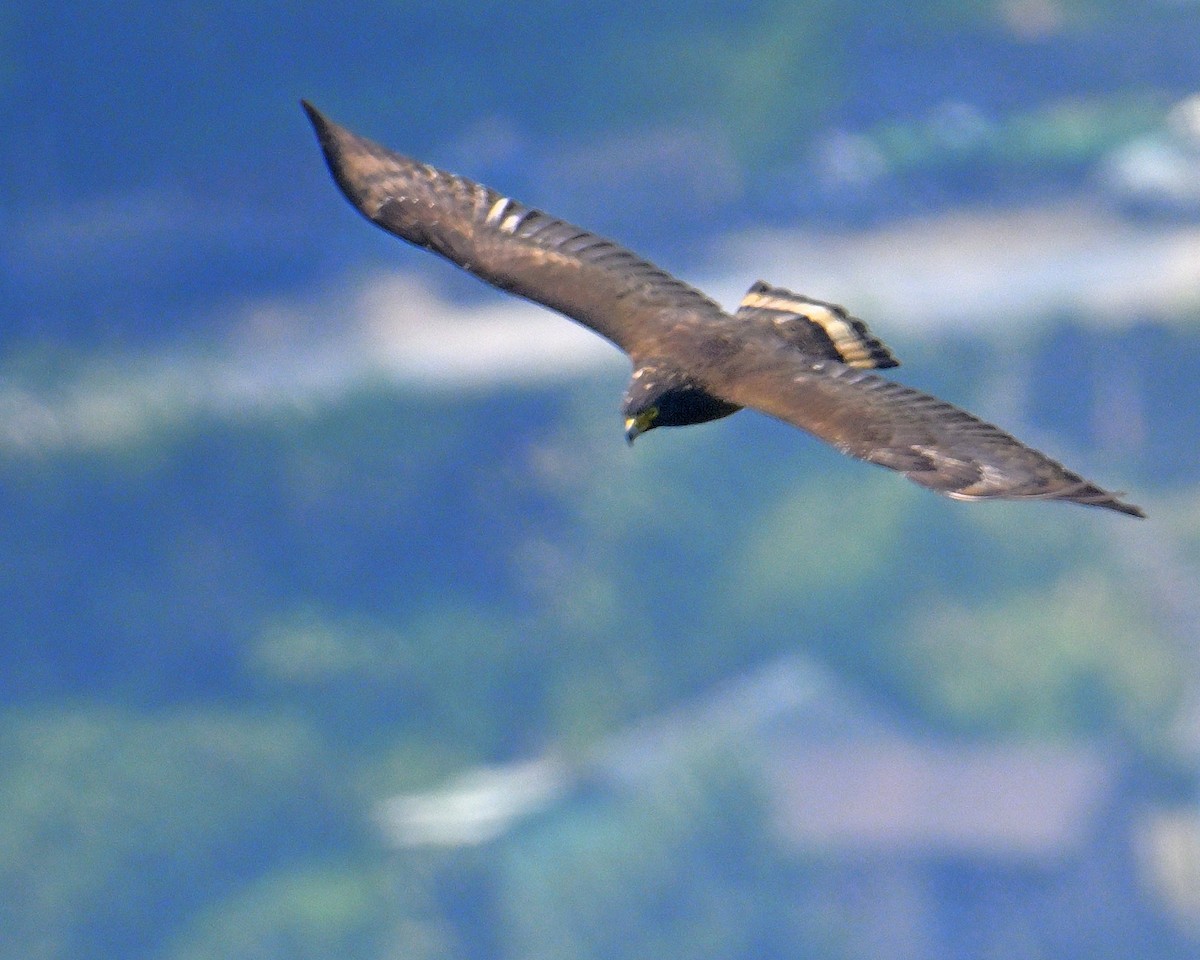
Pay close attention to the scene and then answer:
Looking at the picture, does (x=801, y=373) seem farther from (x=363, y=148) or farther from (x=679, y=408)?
(x=363, y=148)

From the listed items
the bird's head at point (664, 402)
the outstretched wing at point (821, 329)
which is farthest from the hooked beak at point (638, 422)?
the outstretched wing at point (821, 329)

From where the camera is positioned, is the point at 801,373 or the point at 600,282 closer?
the point at 801,373

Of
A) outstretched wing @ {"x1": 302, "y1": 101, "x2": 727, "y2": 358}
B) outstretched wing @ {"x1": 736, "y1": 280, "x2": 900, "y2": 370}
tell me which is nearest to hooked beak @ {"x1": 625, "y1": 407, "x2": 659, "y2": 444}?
outstretched wing @ {"x1": 302, "y1": 101, "x2": 727, "y2": 358}

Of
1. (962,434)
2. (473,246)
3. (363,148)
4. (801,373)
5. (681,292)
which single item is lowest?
(962,434)

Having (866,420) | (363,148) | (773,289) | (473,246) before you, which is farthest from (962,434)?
(363,148)

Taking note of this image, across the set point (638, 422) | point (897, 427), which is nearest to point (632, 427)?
point (638, 422)
